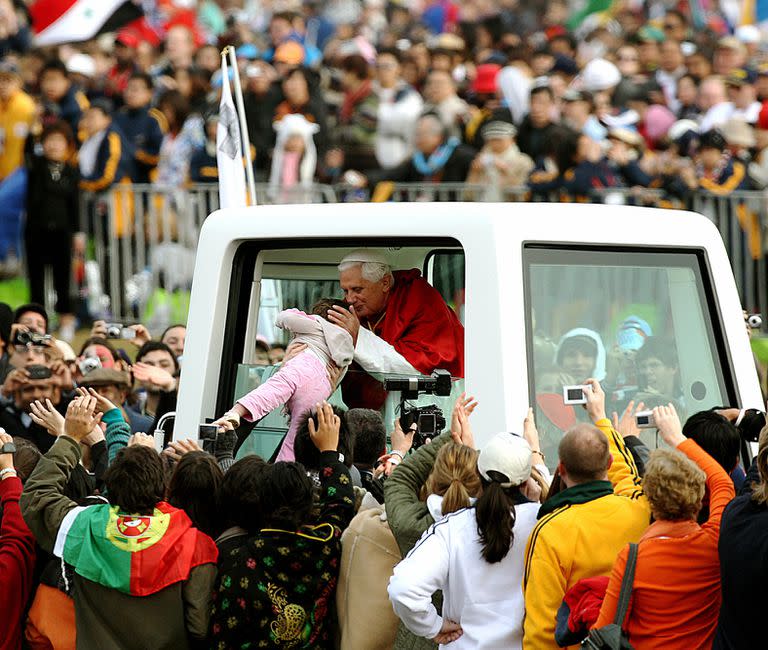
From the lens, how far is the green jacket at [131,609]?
16.7 feet

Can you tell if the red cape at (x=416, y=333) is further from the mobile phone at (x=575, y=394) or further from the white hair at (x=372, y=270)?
the mobile phone at (x=575, y=394)

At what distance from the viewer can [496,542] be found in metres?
4.68

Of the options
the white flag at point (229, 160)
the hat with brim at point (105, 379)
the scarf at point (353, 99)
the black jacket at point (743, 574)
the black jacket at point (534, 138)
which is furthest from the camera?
the scarf at point (353, 99)

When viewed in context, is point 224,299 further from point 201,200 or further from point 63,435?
point 201,200

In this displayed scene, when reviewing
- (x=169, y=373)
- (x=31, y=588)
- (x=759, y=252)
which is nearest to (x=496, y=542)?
(x=31, y=588)

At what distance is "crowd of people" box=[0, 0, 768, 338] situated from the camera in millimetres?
13594

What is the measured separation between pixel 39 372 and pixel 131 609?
295cm

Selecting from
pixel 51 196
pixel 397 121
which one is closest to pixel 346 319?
pixel 51 196

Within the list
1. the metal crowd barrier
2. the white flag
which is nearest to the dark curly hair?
the white flag

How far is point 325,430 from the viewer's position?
5.37 metres

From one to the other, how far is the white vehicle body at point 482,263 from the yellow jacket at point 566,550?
0.45m

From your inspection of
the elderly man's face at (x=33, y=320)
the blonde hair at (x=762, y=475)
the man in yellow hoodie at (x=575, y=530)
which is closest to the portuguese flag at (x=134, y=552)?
the man in yellow hoodie at (x=575, y=530)

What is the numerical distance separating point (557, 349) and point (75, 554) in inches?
69.9

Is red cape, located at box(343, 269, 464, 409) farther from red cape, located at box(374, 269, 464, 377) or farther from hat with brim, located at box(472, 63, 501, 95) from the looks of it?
hat with brim, located at box(472, 63, 501, 95)
